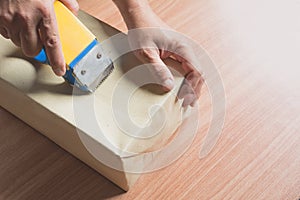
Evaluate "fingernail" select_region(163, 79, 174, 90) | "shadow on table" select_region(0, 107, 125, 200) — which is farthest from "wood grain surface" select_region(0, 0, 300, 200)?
"fingernail" select_region(163, 79, 174, 90)

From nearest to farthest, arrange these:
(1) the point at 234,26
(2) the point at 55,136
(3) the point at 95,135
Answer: (3) the point at 95,135 < (2) the point at 55,136 < (1) the point at 234,26

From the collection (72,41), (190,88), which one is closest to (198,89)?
(190,88)

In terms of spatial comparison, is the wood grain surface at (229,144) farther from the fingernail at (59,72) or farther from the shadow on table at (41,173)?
the fingernail at (59,72)

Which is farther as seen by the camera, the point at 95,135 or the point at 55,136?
the point at 55,136

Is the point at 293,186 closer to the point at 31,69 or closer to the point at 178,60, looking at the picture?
the point at 178,60

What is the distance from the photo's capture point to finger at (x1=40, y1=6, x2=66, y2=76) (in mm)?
558

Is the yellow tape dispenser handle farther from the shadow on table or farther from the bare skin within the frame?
the shadow on table

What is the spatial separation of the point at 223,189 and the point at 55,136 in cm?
28

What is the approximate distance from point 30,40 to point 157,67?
0.18 m

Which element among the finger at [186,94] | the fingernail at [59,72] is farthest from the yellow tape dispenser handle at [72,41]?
the finger at [186,94]

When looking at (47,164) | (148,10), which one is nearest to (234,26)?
(148,10)

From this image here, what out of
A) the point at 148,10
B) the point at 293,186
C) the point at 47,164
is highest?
the point at 148,10

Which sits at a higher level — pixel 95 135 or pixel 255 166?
pixel 95 135

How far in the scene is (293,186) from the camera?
65 centimetres
